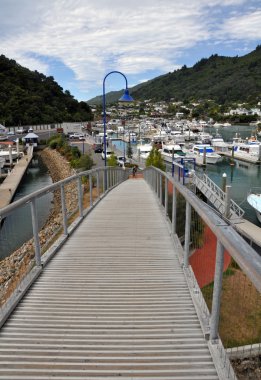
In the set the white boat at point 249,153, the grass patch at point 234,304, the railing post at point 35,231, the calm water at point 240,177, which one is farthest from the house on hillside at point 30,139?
the grass patch at point 234,304

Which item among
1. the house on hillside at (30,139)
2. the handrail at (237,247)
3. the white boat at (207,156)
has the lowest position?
the white boat at (207,156)

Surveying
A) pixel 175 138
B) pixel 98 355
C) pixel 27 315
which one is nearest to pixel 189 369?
pixel 98 355

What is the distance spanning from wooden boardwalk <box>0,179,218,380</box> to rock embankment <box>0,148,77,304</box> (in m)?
0.38

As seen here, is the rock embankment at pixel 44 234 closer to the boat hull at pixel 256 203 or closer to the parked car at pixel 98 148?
the parked car at pixel 98 148

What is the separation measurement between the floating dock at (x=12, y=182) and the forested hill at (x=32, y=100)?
40.3 meters

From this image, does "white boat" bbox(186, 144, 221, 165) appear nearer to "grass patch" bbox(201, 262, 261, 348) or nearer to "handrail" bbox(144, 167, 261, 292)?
"grass patch" bbox(201, 262, 261, 348)

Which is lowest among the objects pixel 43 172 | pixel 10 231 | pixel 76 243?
pixel 43 172

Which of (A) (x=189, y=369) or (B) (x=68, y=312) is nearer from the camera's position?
(A) (x=189, y=369)

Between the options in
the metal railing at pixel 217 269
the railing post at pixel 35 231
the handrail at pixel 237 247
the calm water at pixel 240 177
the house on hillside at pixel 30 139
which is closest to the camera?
the handrail at pixel 237 247

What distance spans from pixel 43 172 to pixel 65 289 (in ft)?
146

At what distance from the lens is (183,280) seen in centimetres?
414

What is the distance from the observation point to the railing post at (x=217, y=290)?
262 centimetres

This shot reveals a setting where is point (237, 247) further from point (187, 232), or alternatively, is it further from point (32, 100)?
point (32, 100)

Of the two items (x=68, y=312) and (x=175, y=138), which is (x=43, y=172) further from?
(x=68, y=312)
